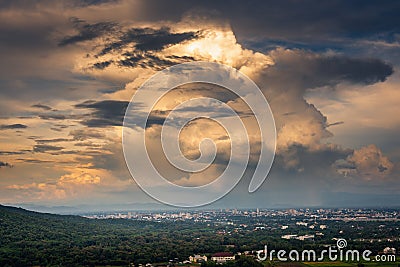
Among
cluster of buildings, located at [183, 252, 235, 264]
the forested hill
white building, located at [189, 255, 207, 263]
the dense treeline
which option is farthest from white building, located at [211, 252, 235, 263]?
the forested hill

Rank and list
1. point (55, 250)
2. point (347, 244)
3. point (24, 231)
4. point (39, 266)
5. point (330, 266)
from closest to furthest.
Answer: point (330, 266) < point (39, 266) < point (55, 250) < point (347, 244) < point (24, 231)

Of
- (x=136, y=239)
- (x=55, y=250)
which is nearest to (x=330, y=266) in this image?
(x=55, y=250)

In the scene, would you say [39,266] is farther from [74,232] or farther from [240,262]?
[74,232]

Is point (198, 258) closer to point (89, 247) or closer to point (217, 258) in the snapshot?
point (217, 258)

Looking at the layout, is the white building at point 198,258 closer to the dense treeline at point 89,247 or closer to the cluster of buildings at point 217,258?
the cluster of buildings at point 217,258

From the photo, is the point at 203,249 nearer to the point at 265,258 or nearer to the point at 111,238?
the point at 265,258

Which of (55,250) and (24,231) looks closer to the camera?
(55,250)

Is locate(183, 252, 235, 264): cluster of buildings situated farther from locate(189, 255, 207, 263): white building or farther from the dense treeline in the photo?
the dense treeline

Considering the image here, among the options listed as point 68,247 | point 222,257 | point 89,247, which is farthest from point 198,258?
point 68,247

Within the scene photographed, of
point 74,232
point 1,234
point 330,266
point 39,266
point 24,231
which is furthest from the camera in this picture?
point 74,232

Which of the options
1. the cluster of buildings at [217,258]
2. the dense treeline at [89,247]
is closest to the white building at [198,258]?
the cluster of buildings at [217,258]

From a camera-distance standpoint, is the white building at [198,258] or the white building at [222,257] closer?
the white building at [222,257]
